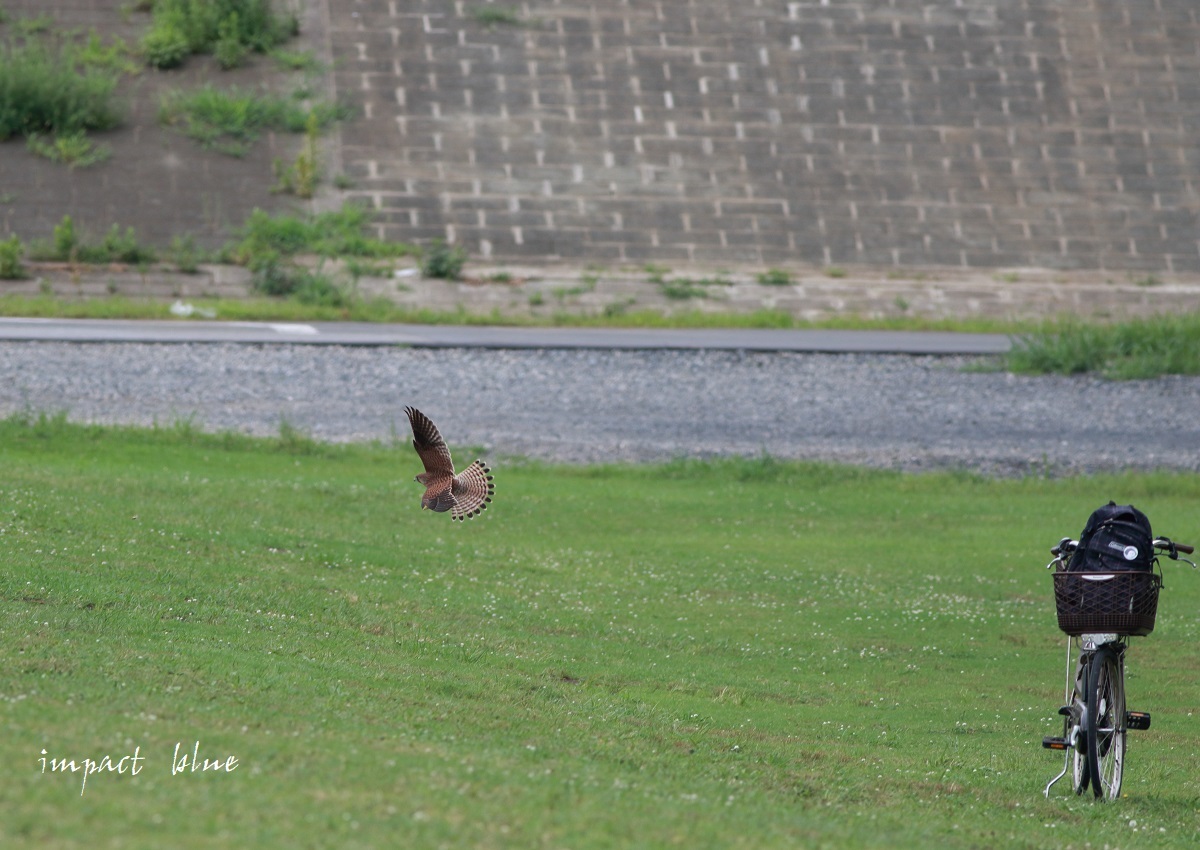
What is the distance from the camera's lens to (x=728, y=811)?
22.9 ft

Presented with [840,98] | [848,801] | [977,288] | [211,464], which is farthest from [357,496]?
[840,98]

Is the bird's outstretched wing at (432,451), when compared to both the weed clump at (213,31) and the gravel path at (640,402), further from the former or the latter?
the weed clump at (213,31)

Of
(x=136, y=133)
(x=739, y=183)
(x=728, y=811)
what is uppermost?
(x=136, y=133)

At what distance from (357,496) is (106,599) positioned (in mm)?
6976

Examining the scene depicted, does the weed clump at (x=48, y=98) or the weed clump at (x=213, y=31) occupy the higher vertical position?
the weed clump at (x=213, y=31)

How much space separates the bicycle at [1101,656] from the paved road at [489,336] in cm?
1604

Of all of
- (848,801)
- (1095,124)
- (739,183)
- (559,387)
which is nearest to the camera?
(848,801)

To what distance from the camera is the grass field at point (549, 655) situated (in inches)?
252

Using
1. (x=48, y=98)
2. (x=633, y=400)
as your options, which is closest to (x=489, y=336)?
(x=633, y=400)

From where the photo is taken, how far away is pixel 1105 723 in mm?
8633

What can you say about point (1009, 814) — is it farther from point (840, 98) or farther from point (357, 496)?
point (840, 98)

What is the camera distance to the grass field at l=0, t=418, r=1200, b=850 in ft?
21.0

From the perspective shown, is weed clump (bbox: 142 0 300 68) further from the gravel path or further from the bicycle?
the bicycle

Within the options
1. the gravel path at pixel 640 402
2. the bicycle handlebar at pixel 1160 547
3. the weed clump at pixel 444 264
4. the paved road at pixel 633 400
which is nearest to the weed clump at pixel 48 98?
the weed clump at pixel 444 264
